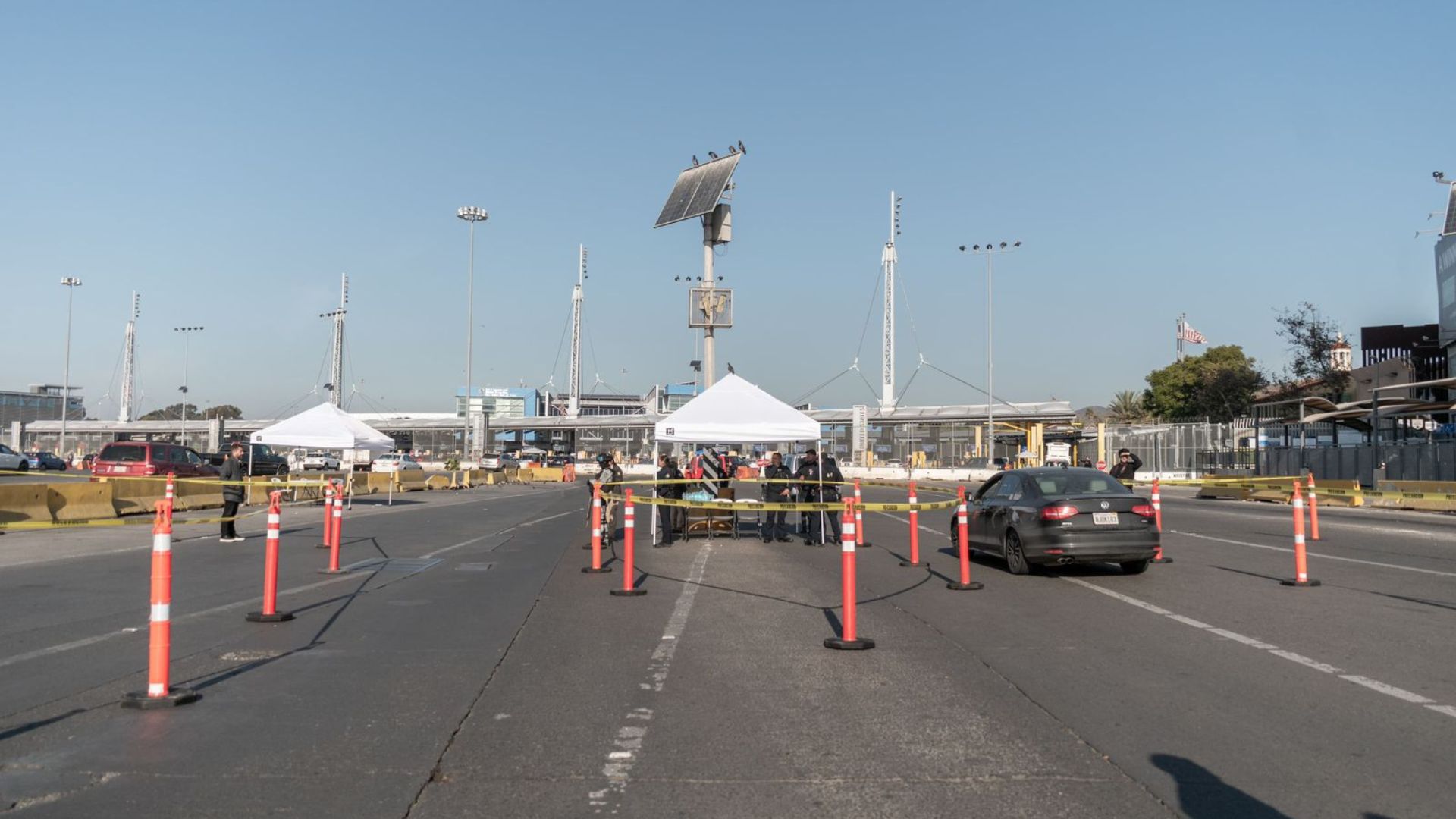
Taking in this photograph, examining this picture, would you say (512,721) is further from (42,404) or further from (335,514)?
(42,404)

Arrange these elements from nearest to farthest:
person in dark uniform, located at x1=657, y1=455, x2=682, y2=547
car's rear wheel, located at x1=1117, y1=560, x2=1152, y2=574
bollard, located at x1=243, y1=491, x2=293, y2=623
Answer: bollard, located at x1=243, y1=491, x2=293, y2=623, car's rear wheel, located at x1=1117, y1=560, x2=1152, y2=574, person in dark uniform, located at x1=657, y1=455, x2=682, y2=547

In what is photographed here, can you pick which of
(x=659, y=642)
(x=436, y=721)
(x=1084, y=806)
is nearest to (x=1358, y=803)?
(x=1084, y=806)

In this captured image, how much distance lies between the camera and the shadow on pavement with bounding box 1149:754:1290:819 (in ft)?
15.7

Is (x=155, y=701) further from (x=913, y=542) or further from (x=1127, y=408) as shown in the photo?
(x=1127, y=408)

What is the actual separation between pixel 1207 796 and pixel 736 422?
55.6 feet

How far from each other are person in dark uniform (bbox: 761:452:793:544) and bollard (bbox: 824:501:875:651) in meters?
12.1

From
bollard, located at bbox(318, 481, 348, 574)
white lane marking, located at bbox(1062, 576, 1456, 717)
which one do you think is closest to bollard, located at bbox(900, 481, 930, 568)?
white lane marking, located at bbox(1062, 576, 1456, 717)

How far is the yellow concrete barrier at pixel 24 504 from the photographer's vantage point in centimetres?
2078

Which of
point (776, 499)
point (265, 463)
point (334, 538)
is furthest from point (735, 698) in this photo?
point (265, 463)

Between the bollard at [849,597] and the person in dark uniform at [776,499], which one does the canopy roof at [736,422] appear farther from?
the bollard at [849,597]

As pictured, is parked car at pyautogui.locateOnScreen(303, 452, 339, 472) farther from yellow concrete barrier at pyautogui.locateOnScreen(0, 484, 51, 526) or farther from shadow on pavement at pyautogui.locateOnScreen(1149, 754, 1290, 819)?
shadow on pavement at pyautogui.locateOnScreen(1149, 754, 1290, 819)

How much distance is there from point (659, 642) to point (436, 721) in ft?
10.0

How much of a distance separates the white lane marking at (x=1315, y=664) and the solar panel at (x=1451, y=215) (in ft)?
185

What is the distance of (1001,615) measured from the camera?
10734 mm
